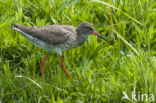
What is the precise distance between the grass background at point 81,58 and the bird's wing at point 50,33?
1.02ft

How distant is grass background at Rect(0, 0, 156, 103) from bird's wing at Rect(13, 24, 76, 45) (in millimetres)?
312

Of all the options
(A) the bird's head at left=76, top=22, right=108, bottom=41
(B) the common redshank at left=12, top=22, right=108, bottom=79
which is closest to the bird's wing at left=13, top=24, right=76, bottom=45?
(B) the common redshank at left=12, top=22, right=108, bottom=79

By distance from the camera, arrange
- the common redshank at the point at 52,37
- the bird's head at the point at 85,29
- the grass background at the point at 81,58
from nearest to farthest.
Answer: the grass background at the point at 81,58 < the common redshank at the point at 52,37 < the bird's head at the point at 85,29

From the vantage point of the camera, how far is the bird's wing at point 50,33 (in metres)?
4.43

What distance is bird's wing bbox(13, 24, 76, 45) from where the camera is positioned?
4434 millimetres

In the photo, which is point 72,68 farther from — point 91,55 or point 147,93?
point 147,93

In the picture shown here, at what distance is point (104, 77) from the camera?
4.16 metres

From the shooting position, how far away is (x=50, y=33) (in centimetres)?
448

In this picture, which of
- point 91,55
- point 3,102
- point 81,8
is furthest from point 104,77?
point 81,8

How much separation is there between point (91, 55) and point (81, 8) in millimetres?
1174

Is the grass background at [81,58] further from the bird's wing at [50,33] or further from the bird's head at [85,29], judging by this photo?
the bird's wing at [50,33]

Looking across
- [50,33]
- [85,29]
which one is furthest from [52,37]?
[85,29]

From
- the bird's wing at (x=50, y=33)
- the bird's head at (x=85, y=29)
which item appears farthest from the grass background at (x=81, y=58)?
the bird's wing at (x=50, y=33)

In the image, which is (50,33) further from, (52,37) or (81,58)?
(81,58)
